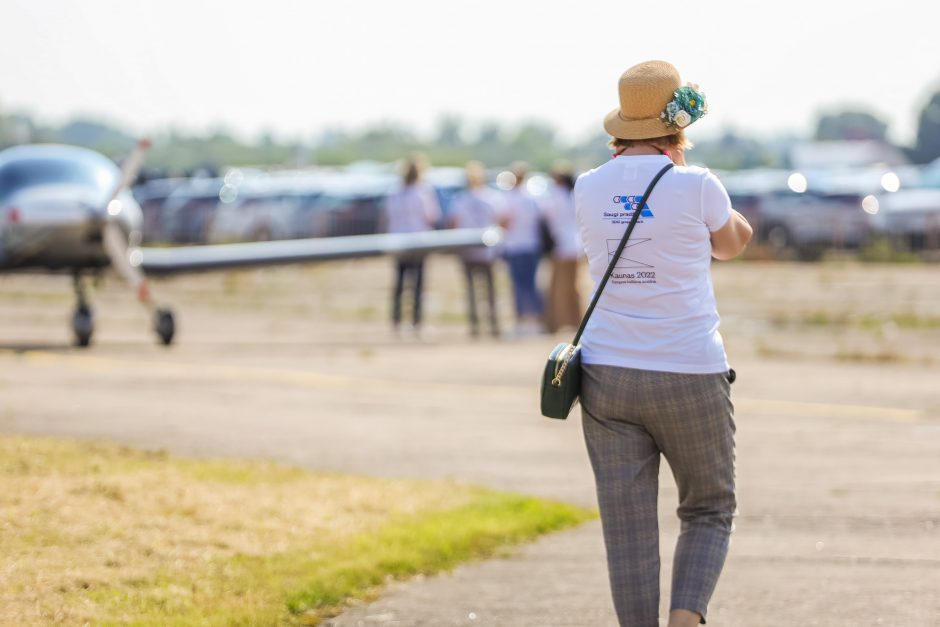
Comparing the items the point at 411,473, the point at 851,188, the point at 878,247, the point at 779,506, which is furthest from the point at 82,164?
the point at 851,188

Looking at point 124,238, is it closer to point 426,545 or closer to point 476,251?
point 476,251

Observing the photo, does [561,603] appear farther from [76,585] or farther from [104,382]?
[104,382]

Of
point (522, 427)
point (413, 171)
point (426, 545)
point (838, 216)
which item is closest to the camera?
point (426, 545)

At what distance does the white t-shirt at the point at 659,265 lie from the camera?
15.9 ft

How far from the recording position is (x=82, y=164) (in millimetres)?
19844

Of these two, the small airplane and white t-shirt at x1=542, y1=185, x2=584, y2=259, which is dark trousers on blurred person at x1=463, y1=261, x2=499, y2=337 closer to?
the small airplane

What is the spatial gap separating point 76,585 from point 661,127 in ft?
9.31

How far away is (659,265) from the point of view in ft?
16.1

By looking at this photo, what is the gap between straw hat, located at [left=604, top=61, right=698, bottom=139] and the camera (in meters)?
4.94

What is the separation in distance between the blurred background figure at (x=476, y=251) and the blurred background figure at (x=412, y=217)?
60 cm

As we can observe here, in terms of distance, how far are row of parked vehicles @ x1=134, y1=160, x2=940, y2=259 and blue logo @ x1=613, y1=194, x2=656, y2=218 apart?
99.1ft

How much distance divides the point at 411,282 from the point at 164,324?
324cm

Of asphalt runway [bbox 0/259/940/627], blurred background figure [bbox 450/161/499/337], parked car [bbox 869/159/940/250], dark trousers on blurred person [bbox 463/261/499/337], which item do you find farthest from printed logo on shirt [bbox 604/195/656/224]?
parked car [bbox 869/159/940/250]

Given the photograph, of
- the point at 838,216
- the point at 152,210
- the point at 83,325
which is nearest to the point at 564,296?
the point at 83,325
